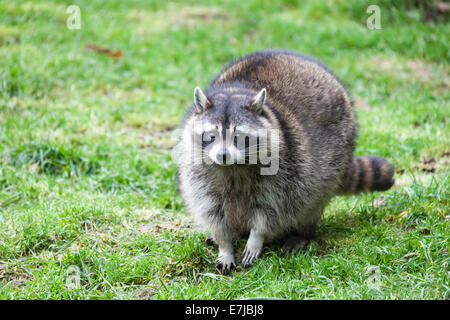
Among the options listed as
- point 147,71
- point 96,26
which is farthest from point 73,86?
point 96,26

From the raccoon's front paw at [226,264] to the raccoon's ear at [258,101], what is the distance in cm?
120

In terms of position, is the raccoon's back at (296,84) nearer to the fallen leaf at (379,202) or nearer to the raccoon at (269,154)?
the raccoon at (269,154)

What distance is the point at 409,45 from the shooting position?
8977 millimetres

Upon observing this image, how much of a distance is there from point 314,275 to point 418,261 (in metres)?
0.76

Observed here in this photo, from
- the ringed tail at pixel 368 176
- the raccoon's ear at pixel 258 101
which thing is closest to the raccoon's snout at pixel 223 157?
the raccoon's ear at pixel 258 101

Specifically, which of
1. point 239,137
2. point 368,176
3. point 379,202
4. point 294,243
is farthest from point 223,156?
point 379,202

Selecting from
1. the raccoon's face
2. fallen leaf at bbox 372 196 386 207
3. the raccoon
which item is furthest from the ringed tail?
the raccoon's face

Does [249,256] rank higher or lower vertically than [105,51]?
lower

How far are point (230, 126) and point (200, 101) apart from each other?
0.37 metres

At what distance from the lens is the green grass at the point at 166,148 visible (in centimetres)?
404

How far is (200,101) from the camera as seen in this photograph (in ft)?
14.2

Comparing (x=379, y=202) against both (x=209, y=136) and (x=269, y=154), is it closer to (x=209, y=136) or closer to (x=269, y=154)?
(x=269, y=154)

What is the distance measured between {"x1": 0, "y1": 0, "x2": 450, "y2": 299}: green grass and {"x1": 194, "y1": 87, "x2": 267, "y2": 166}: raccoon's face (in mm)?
870
